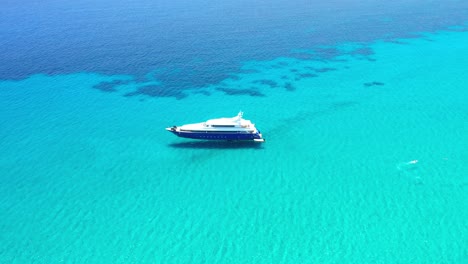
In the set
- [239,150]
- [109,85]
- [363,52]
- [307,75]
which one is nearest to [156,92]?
[109,85]

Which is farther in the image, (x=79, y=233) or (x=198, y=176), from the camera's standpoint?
(x=198, y=176)

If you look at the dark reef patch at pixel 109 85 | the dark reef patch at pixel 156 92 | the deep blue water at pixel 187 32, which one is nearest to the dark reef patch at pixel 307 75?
the deep blue water at pixel 187 32

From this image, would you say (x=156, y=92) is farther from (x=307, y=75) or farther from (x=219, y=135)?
(x=307, y=75)

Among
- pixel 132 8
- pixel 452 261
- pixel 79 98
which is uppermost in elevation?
pixel 132 8

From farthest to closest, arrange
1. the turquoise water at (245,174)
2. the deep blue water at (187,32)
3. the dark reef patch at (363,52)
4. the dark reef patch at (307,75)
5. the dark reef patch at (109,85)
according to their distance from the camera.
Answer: the dark reef patch at (363,52)
the deep blue water at (187,32)
the dark reef patch at (307,75)
the dark reef patch at (109,85)
the turquoise water at (245,174)

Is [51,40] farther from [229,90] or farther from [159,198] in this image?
[159,198]

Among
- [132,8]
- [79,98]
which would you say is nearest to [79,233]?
[79,98]

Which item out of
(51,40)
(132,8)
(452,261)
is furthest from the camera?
(132,8)

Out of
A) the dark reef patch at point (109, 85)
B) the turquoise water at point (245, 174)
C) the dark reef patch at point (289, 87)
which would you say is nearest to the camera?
the turquoise water at point (245, 174)

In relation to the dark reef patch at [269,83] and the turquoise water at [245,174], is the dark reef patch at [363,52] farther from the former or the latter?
the dark reef patch at [269,83]
